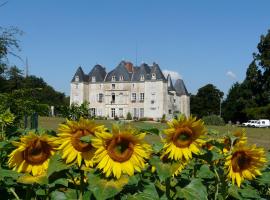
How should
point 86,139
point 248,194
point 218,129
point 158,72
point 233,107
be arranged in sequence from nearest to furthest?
point 86,139 < point 248,194 < point 218,129 < point 233,107 < point 158,72

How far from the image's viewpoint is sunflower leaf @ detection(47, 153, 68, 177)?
81.9 inches

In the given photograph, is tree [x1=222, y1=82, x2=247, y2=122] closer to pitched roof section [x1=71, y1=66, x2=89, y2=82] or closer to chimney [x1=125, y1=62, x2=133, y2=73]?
chimney [x1=125, y1=62, x2=133, y2=73]

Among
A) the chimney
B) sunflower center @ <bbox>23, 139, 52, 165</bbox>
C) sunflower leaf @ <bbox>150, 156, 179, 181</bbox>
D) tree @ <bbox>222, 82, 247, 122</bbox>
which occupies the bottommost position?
sunflower leaf @ <bbox>150, 156, 179, 181</bbox>

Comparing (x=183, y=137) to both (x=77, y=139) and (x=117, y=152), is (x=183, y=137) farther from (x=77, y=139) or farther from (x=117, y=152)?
(x=77, y=139)

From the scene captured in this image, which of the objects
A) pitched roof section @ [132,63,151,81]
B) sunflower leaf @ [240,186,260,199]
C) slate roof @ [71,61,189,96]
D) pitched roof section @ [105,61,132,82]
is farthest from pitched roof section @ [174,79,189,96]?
sunflower leaf @ [240,186,260,199]

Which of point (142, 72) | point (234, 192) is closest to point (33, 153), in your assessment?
point (234, 192)

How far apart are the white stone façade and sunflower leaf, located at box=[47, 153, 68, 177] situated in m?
89.8

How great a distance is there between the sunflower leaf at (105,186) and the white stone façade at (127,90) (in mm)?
89876

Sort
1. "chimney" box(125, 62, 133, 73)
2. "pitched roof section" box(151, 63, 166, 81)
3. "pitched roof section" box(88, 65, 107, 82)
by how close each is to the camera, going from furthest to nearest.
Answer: "pitched roof section" box(88, 65, 107, 82) → "chimney" box(125, 62, 133, 73) → "pitched roof section" box(151, 63, 166, 81)

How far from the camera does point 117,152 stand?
2.01m

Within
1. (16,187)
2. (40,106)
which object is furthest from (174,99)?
(16,187)

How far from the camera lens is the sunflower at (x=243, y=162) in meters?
2.49

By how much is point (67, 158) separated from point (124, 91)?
9363cm

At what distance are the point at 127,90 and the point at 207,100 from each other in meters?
17.2
